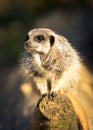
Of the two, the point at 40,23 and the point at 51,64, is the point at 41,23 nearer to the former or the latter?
the point at 40,23

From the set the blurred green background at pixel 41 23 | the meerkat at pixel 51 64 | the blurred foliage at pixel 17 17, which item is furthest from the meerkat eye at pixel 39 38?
the blurred foliage at pixel 17 17

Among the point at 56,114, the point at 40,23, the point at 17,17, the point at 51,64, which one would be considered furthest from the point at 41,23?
the point at 56,114

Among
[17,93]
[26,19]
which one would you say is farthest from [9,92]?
[26,19]

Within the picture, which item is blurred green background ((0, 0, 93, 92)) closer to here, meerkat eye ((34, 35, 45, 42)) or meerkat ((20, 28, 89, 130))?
meerkat ((20, 28, 89, 130))

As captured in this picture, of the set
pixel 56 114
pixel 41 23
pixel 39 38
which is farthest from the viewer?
pixel 41 23

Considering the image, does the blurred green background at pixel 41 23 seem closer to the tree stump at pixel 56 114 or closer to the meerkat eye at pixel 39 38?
the meerkat eye at pixel 39 38

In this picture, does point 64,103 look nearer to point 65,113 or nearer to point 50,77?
point 65,113

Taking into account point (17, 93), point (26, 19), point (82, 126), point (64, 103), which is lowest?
point (26, 19)
